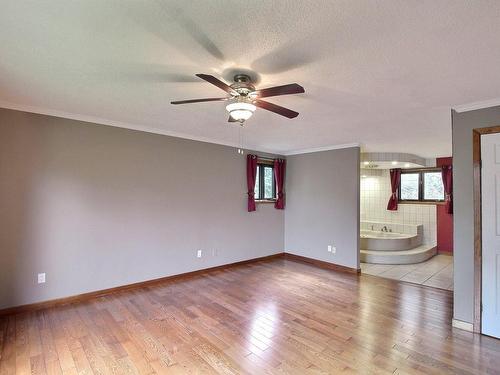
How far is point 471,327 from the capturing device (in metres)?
2.70

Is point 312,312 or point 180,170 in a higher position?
point 180,170

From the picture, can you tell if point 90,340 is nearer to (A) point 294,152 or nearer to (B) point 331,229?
(B) point 331,229

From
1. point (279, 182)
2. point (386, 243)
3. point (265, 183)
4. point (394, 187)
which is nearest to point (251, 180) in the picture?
point (265, 183)

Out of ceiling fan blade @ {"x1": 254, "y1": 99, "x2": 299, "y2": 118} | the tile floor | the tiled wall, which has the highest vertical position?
ceiling fan blade @ {"x1": 254, "y1": 99, "x2": 299, "y2": 118}

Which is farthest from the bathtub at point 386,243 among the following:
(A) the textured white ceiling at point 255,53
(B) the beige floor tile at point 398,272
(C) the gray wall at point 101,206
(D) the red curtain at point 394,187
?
(A) the textured white ceiling at point 255,53

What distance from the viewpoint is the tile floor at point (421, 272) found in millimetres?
4348

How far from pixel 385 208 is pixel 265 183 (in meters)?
3.93

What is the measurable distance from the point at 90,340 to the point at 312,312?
7.72 ft

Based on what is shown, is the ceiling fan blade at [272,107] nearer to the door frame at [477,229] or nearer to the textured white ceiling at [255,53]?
the textured white ceiling at [255,53]

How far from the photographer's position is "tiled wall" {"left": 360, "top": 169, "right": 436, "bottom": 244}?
22.1 feet

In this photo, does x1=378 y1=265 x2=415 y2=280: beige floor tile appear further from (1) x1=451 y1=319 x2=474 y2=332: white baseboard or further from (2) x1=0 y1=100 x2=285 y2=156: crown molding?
(2) x1=0 y1=100 x2=285 y2=156: crown molding

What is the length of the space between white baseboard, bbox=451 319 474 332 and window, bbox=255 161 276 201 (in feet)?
12.0

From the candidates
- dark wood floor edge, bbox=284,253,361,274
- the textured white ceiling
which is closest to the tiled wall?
dark wood floor edge, bbox=284,253,361,274

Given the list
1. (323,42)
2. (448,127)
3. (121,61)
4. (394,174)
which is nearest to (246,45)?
(323,42)
